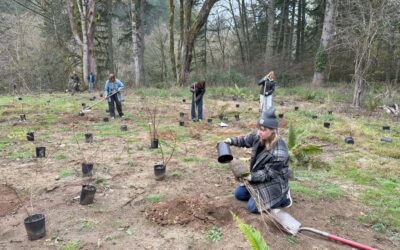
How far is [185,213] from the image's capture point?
4.22 m

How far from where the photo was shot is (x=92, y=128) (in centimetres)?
962

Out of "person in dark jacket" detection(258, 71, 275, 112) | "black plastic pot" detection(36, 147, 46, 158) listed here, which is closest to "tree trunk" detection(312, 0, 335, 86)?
"person in dark jacket" detection(258, 71, 275, 112)

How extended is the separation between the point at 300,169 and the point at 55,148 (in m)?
5.18

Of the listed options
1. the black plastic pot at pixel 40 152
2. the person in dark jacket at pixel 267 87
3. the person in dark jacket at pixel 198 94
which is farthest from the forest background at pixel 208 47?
the black plastic pot at pixel 40 152

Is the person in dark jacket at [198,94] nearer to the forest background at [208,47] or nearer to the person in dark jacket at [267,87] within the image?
the person in dark jacket at [267,87]

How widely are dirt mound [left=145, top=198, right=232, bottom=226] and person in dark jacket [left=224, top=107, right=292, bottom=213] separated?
396 millimetres

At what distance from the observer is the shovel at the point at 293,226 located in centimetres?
358

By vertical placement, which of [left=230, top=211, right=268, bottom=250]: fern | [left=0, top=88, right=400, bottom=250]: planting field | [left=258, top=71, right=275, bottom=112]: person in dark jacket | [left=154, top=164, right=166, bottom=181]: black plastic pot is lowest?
[left=0, top=88, right=400, bottom=250]: planting field

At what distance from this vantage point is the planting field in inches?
149

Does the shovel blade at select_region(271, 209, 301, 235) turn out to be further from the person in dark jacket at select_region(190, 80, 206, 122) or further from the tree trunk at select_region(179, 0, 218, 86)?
the tree trunk at select_region(179, 0, 218, 86)

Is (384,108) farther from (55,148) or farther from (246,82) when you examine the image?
(55,148)

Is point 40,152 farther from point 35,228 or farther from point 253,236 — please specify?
point 253,236

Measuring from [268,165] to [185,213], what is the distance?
1198 mm

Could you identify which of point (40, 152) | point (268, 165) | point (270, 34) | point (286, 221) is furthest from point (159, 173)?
point (270, 34)
